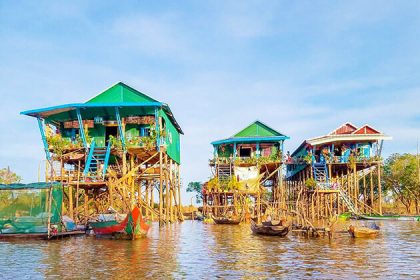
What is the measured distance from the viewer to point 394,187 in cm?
5897

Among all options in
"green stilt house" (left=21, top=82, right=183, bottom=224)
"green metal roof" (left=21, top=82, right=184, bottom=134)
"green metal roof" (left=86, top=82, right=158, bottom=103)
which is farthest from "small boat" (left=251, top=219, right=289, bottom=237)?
"green metal roof" (left=86, top=82, right=158, bottom=103)

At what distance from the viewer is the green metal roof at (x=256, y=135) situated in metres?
42.7

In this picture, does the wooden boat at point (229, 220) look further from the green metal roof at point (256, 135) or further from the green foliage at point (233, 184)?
the green metal roof at point (256, 135)

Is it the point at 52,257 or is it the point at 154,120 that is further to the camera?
the point at 154,120

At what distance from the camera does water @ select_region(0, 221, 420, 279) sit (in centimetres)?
1398

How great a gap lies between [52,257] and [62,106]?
16541mm

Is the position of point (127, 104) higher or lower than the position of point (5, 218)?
higher

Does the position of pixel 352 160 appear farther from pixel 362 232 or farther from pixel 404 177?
pixel 404 177

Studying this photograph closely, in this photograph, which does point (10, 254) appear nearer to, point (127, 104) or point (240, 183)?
point (127, 104)

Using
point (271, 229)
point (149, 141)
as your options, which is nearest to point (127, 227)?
point (271, 229)

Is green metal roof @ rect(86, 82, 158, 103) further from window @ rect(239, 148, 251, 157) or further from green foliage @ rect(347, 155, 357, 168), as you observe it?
green foliage @ rect(347, 155, 357, 168)

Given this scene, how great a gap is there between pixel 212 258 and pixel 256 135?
26.7 meters

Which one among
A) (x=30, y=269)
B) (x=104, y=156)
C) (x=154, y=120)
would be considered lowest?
(x=30, y=269)

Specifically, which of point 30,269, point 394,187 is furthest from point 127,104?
point 394,187
